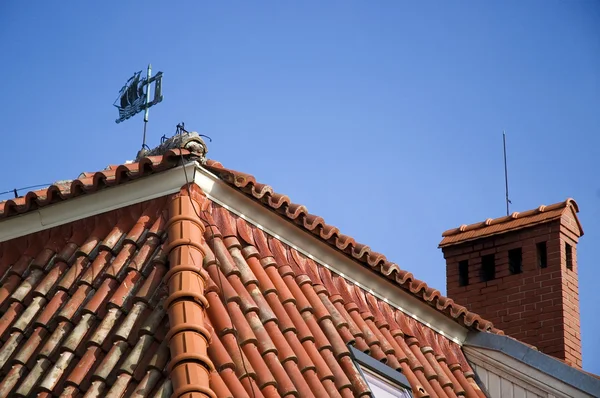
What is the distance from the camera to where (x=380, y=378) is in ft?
42.5

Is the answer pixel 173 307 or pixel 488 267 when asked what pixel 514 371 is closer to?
pixel 488 267

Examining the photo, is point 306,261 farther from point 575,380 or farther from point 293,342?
point 575,380

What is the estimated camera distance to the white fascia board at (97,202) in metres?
12.5

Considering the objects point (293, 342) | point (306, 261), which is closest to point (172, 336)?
point (293, 342)

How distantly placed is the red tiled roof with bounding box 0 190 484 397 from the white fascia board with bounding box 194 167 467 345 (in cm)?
10

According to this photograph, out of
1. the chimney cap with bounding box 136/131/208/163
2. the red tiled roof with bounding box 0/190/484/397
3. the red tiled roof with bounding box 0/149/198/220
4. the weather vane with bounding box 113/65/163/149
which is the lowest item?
the red tiled roof with bounding box 0/190/484/397

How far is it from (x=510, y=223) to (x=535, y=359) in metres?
4.51

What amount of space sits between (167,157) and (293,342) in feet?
6.75

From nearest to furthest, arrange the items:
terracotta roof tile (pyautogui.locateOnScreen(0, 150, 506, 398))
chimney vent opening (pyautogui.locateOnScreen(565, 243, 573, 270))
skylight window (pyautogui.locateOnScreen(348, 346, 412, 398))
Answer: terracotta roof tile (pyautogui.locateOnScreen(0, 150, 506, 398))
skylight window (pyautogui.locateOnScreen(348, 346, 412, 398))
chimney vent opening (pyautogui.locateOnScreen(565, 243, 573, 270))

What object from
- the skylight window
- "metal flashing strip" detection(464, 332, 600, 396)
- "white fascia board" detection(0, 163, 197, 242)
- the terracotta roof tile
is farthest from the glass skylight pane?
"white fascia board" detection(0, 163, 197, 242)

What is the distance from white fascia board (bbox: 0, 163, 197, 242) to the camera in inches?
493

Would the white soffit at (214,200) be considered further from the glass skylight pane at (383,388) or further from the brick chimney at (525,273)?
the brick chimney at (525,273)

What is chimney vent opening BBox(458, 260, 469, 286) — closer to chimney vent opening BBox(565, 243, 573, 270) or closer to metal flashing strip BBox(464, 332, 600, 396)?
chimney vent opening BBox(565, 243, 573, 270)

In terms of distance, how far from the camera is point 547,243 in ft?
61.9
